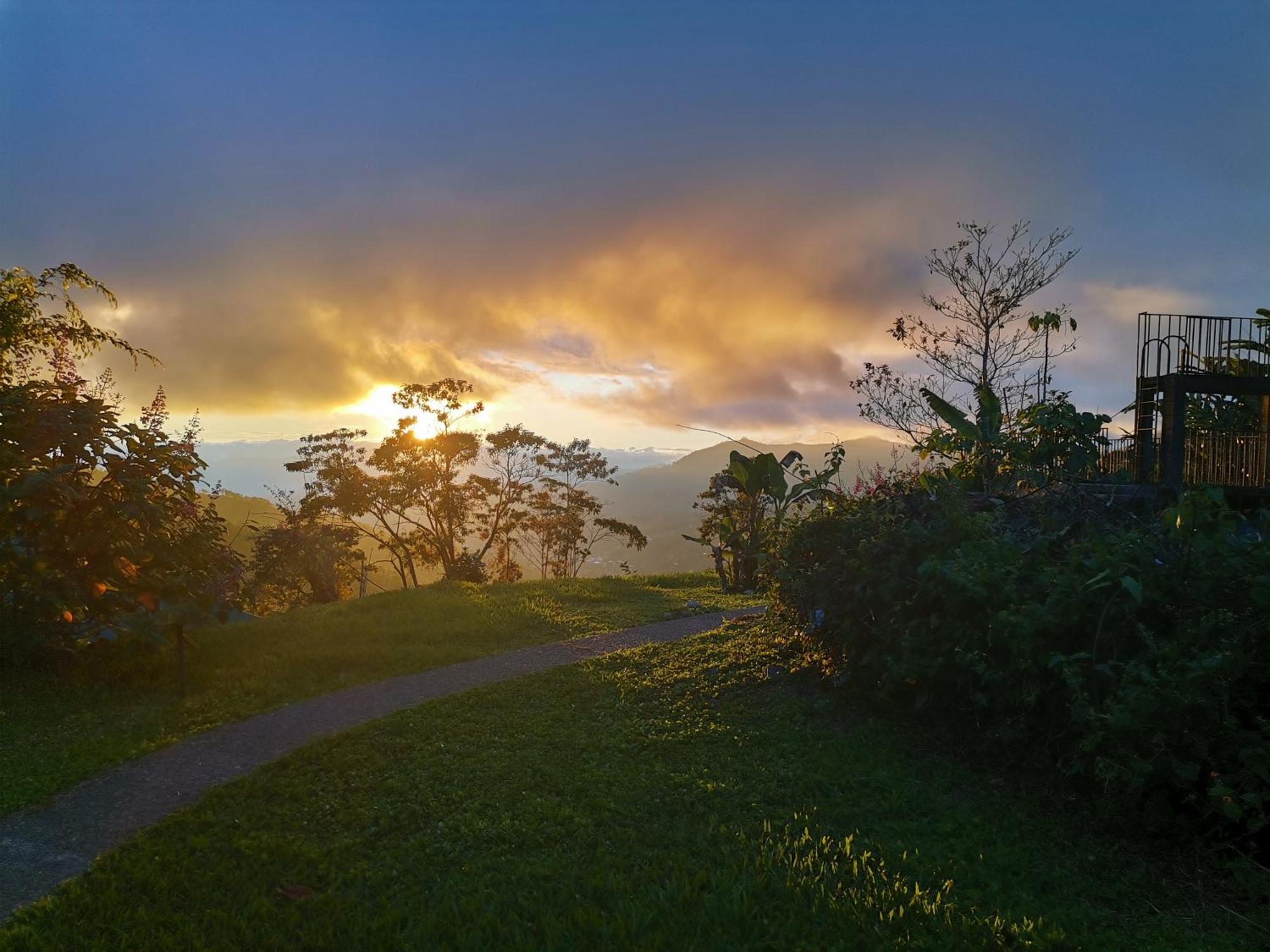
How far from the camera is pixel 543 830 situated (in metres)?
5.26

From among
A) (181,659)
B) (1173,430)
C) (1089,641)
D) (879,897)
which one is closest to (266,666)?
(181,659)

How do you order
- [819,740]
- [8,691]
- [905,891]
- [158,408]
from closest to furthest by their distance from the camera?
[905,891] < [819,740] < [8,691] < [158,408]

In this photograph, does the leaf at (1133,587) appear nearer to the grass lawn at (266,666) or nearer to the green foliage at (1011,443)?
the green foliage at (1011,443)

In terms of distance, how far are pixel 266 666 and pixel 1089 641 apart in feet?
29.4

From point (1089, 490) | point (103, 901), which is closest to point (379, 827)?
point (103, 901)

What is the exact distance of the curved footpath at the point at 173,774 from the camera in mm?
4938

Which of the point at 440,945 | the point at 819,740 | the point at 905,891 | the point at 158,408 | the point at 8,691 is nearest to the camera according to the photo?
the point at 440,945

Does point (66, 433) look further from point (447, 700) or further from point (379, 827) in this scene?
point (379, 827)

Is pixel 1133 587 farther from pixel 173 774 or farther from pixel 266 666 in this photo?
pixel 266 666

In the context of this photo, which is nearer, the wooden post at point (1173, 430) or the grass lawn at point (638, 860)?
the grass lawn at point (638, 860)

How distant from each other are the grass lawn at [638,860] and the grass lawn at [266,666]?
5.83 feet

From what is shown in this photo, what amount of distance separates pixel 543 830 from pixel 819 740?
2777 millimetres

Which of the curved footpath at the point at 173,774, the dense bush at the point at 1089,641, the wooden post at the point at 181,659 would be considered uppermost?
the dense bush at the point at 1089,641

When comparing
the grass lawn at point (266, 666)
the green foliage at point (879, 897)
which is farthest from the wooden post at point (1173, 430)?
the green foliage at point (879, 897)
